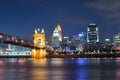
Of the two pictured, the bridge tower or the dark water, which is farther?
the bridge tower

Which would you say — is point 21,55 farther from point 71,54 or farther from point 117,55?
point 117,55

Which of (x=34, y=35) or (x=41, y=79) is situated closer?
(x=41, y=79)

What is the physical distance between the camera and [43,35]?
140 meters

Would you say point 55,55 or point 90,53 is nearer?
point 55,55

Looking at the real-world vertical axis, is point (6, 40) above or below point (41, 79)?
above

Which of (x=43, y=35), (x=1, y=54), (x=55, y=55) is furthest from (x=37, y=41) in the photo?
(x=1, y=54)

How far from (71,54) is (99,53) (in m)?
10.7

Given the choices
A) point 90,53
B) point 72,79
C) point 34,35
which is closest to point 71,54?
point 90,53

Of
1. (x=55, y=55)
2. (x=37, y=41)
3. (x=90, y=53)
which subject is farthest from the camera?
(x=90, y=53)

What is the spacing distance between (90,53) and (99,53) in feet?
11.4

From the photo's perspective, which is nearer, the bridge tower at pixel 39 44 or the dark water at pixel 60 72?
the dark water at pixel 60 72

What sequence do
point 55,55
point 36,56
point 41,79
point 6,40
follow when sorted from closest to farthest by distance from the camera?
point 41,79 → point 6,40 → point 36,56 → point 55,55

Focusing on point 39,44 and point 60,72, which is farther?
point 39,44

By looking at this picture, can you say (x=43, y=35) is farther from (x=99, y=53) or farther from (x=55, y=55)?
(x=99, y=53)
